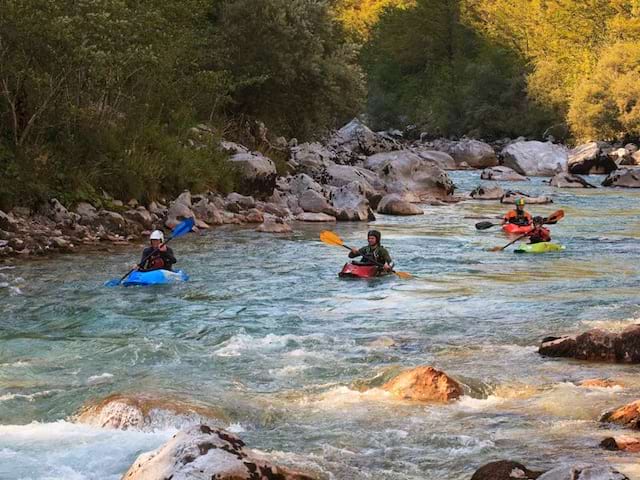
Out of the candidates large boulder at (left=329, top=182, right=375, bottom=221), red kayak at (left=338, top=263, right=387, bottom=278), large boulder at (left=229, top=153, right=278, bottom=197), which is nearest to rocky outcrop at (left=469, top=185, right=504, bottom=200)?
large boulder at (left=329, top=182, right=375, bottom=221)

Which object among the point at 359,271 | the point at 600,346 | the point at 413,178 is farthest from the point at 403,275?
the point at 413,178

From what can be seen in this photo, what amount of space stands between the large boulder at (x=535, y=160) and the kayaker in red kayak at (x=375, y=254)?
2431cm

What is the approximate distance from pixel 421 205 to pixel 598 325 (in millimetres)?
14827

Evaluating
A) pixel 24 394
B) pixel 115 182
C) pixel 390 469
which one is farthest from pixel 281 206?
pixel 390 469

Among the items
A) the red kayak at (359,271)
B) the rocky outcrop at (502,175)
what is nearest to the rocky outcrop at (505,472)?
the red kayak at (359,271)

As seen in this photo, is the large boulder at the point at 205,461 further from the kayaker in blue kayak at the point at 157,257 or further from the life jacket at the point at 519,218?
the life jacket at the point at 519,218

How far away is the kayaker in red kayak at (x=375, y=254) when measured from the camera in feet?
40.2

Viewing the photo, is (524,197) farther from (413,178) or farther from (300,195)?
(300,195)

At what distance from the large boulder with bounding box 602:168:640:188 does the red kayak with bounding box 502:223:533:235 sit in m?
13.3

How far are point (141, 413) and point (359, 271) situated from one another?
654 centimetres

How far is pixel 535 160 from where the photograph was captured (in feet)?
118

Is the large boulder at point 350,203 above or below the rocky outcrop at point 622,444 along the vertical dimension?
above

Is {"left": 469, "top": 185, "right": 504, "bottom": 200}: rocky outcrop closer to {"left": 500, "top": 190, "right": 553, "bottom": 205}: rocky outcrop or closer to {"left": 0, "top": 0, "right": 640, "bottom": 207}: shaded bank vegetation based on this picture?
{"left": 500, "top": 190, "right": 553, "bottom": 205}: rocky outcrop

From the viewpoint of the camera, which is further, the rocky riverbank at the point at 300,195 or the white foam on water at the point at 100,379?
the rocky riverbank at the point at 300,195
